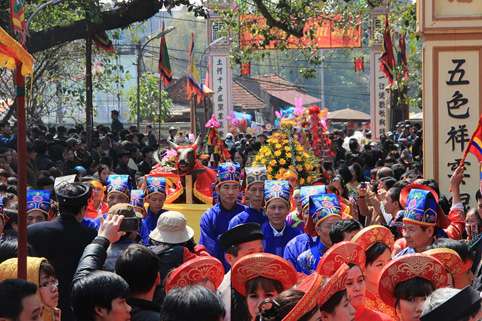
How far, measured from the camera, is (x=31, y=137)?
21.5 meters

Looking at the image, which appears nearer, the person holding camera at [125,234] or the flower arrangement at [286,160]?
the person holding camera at [125,234]

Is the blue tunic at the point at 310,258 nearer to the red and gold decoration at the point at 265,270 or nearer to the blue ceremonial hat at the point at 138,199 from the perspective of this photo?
the red and gold decoration at the point at 265,270

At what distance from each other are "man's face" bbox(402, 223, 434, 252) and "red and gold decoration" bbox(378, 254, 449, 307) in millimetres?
1931

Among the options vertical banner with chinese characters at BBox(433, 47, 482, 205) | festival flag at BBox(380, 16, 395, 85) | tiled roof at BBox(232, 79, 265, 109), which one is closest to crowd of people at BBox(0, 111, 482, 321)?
vertical banner with chinese characters at BBox(433, 47, 482, 205)

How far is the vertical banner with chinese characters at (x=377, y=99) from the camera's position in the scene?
30953 millimetres

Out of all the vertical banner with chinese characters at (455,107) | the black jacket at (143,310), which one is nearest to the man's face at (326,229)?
the black jacket at (143,310)

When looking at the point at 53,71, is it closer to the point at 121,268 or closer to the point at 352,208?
the point at 352,208

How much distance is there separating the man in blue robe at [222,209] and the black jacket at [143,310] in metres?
4.20

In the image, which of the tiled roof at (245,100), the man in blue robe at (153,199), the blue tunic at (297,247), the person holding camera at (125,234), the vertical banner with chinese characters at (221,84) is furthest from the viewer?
the tiled roof at (245,100)

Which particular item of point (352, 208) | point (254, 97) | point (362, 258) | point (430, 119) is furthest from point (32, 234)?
point (254, 97)

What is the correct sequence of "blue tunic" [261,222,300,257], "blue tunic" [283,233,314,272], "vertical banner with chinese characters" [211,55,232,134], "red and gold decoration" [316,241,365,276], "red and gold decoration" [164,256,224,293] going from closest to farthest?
"red and gold decoration" [164,256,224,293] < "red and gold decoration" [316,241,365,276] < "blue tunic" [283,233,314,272] < "blue tunic" [261,222,300,257] < "vertical banner with chinese characters" [211,55,232,134]

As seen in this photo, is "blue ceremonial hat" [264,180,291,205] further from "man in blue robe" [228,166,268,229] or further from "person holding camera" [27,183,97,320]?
"person holding camera" [27,183,97,320]

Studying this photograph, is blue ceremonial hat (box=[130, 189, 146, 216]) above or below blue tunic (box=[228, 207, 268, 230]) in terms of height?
above

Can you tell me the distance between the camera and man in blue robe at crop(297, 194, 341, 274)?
25.1 ft
